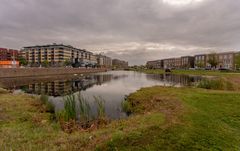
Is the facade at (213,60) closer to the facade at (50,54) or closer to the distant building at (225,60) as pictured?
the distant building at (225,60)

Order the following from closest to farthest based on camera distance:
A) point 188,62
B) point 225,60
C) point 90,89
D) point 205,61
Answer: point 90,89
point 205,61
point 225,60
point 188,62

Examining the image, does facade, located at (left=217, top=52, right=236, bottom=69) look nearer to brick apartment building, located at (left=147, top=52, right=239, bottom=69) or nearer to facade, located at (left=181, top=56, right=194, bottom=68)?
brick apartment building, located at (left=147, top=52, right=239, bottom=69)

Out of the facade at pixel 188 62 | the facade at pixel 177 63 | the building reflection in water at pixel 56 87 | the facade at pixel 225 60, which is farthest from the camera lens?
the facade at pixel 177 63

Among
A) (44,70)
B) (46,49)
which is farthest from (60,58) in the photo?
(44,70)

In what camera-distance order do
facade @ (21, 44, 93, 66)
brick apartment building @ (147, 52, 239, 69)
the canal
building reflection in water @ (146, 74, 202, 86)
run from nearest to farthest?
the canal < building reflection in water @ (146, 74, 202, 86) < brick apartment building @ (147, 52, 239, 69) < facade @ (21, 44, 93, 66)

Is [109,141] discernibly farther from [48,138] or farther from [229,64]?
[229,64]

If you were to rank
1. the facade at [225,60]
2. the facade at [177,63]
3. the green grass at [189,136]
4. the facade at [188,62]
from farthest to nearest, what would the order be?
1. the facade at [177,63]
2. the facade at [188,62]
3. the facade at [225,60]
4. the green grass at [189,136]

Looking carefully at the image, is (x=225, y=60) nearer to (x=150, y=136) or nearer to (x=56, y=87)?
(x=56, y=87)

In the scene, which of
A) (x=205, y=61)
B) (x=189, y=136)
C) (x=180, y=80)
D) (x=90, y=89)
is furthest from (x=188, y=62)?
(x=189, y=136)

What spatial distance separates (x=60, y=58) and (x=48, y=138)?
412 feet

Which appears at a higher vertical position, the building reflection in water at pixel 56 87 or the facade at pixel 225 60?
the facade at pixel 225 60

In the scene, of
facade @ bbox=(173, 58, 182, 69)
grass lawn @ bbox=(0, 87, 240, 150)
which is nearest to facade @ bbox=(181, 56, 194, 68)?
facade @ bbox=(173, 58, 182, 69)

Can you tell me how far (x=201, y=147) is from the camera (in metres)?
4.84

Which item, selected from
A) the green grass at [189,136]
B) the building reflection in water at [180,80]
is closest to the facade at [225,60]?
the building reflection in water at [180,80]
